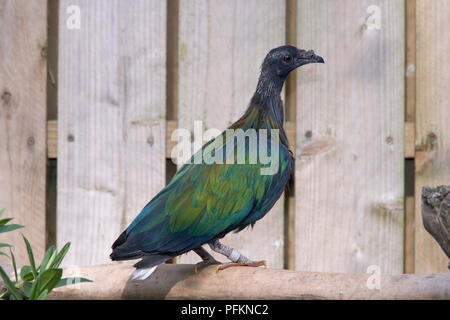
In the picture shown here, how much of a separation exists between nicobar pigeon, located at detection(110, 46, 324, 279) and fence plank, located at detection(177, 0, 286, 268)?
48 cm

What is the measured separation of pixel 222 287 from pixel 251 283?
0.42 feet

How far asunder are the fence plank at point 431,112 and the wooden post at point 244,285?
2.82ft

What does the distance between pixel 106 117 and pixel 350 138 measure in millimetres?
1223

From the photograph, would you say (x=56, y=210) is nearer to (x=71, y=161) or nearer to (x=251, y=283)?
(x=71, y=161)

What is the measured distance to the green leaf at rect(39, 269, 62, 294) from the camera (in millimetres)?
2168

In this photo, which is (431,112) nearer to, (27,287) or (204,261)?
(204,261)

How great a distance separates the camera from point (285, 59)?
2834 mm

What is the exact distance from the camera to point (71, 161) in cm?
340

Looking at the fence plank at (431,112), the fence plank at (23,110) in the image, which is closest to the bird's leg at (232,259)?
the fence plank at (431,112)

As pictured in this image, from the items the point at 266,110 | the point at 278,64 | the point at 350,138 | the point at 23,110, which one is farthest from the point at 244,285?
the point at 23,110

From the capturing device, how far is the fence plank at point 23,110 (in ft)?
11.2

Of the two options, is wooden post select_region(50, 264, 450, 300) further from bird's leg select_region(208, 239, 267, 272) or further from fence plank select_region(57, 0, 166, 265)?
fence plank select_region(57, 0, 166, 265)
